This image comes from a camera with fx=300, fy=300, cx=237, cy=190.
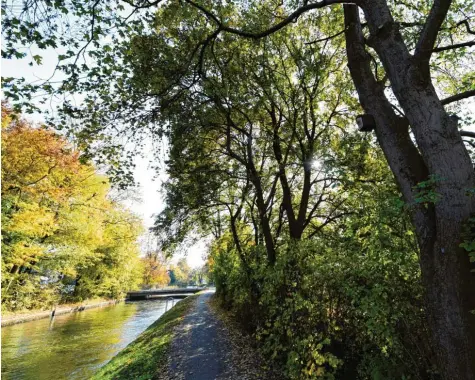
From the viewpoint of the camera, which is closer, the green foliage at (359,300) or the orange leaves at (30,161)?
the green foliage at (359,300)

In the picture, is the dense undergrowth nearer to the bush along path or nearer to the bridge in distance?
the bush along path

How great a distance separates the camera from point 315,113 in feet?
33.9

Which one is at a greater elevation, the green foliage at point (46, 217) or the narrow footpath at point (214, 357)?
the green foliage at point (46, 217)

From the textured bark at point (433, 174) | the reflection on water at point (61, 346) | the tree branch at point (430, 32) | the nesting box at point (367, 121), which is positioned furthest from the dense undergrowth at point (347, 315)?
the reflection on water at point (61, 346)

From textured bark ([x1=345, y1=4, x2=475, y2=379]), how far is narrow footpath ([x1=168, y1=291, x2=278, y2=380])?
13.7ft

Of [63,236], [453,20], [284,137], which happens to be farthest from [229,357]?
[63,236]

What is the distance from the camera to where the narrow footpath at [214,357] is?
A: 647cm

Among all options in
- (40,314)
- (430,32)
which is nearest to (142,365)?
(430,32)

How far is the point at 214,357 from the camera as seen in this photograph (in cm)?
764

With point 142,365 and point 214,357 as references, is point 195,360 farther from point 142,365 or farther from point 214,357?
point 142,365

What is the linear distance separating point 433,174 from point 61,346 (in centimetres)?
1555

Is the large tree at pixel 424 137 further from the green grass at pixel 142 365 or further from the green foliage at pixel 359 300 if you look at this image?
the green grass at pixel 142 365

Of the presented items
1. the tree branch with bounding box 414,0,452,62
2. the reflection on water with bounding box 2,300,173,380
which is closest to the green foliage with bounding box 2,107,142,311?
the reflection on water with bounding box 2,300,173,380

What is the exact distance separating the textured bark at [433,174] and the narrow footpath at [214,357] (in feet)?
13.7
